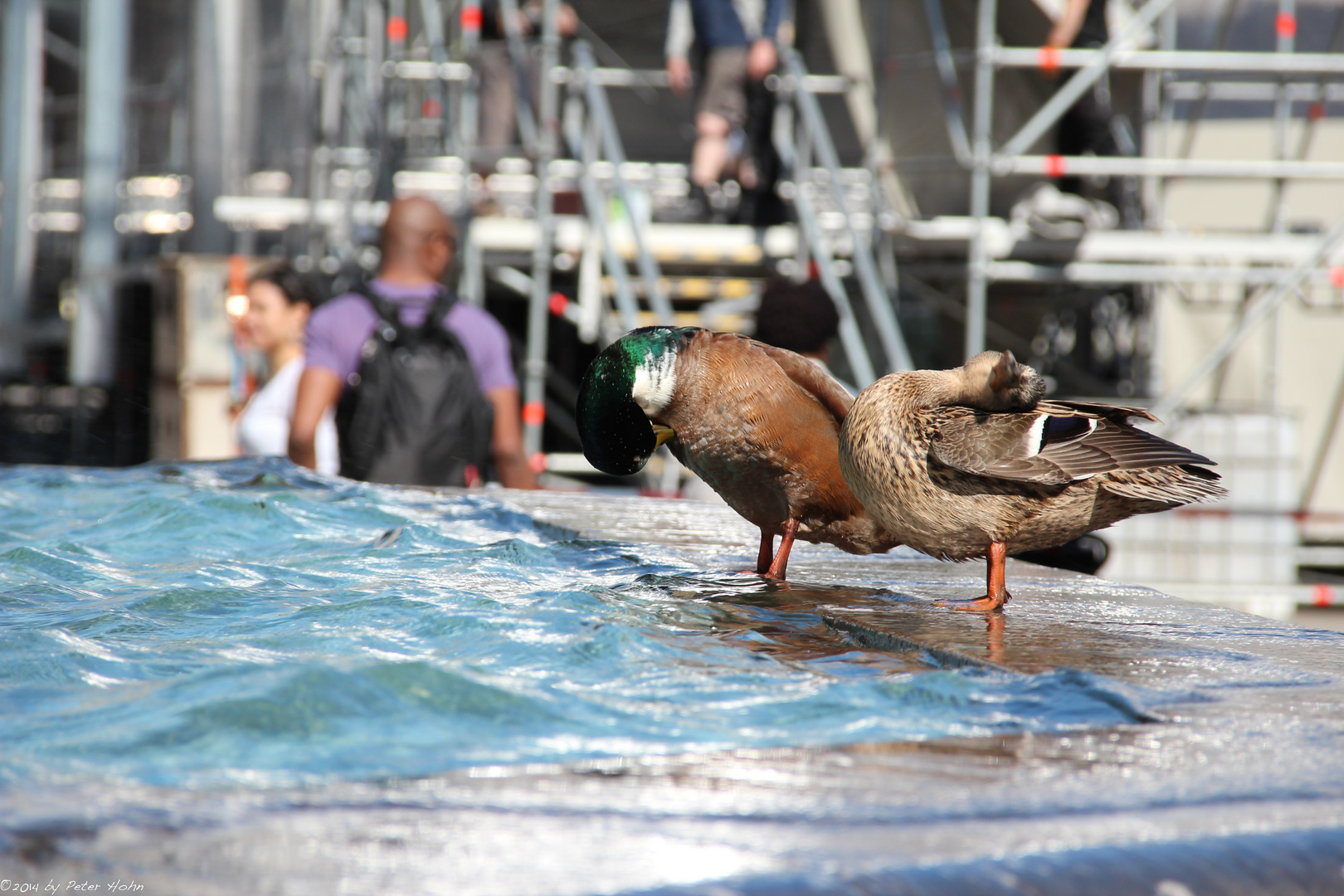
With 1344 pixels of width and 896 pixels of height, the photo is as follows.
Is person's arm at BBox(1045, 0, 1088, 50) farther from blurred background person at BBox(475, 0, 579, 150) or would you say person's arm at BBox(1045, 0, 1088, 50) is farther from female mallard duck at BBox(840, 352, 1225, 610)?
female mallard duck at BBox(840, 352, 1225, 610)

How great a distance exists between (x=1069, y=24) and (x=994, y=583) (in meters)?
5.58

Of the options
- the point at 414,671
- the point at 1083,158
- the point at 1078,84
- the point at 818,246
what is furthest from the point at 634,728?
the point at 1083,158

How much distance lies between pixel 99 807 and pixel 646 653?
842 mm

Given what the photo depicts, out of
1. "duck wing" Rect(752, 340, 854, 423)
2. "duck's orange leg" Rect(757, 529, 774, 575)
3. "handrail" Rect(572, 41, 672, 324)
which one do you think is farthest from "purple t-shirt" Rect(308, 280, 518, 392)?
"duck wing" Rect(752, 340, 854, 423)

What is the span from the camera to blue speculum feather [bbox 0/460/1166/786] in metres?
1.41

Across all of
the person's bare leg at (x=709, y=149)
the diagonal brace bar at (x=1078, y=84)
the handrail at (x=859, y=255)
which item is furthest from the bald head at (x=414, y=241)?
the diagonal brace bar at (x=1078, y=84)

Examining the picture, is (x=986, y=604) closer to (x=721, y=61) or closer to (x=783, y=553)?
(x=783, y=553)

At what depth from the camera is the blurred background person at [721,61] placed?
7.04 m

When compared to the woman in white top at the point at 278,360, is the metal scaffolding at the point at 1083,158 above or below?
above

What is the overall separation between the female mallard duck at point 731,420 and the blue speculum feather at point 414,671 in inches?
7.8

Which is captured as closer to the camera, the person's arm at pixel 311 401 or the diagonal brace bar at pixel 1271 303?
the person's arm at pixel 311 401

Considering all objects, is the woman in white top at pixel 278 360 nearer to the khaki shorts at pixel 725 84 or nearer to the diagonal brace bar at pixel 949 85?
the khaki shorts at pixel 725 84

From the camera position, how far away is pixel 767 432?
2.04m

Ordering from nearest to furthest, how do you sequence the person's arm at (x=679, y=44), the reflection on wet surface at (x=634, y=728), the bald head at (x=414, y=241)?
the reflection on wet surface at (x=634, y=728) → the bald head at (x=414, y=241) → the person's arm at (x=679, y=44)
